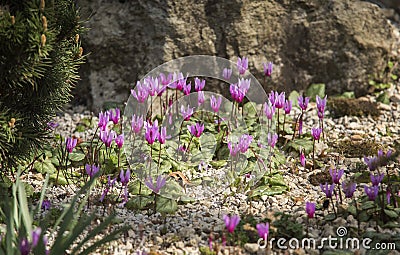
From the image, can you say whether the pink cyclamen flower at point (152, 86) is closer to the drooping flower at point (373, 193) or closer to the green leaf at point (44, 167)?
the green leaf at point (44, 167)

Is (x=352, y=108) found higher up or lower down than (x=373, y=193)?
higher up

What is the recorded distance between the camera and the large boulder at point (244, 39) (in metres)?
6.17

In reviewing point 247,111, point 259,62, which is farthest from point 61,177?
point 259,62

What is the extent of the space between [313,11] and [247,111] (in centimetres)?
146

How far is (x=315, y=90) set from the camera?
21.7ft

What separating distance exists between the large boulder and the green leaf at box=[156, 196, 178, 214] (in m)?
A: 2.10

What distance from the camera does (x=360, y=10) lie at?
22.1 feet

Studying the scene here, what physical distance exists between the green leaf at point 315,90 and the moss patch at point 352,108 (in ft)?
0.81

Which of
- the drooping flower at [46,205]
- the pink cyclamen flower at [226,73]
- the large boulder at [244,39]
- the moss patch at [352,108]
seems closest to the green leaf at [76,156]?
the drooping flower at [46,205]

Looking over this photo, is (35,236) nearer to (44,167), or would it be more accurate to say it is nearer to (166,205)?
(166,205)

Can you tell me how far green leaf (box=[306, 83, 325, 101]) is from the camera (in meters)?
6.59

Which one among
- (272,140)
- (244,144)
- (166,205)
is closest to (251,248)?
(166,205)

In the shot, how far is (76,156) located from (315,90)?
2807 millimetres

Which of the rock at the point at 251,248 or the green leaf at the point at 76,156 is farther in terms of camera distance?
the green leaf at the point at 76,156
